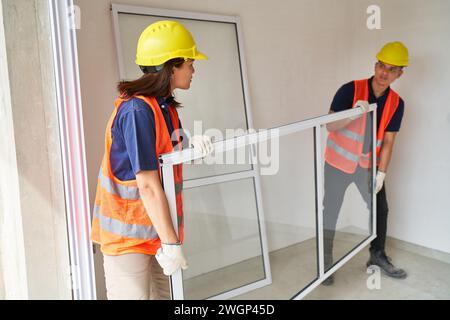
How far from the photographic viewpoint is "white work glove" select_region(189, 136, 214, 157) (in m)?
1.36

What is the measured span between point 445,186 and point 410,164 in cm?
29

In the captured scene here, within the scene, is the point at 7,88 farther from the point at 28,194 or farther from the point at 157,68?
the point at 157,68

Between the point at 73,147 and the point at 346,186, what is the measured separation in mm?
1557

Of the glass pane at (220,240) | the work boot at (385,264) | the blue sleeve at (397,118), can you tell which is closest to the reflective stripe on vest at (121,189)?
the glass pane at (220,240)

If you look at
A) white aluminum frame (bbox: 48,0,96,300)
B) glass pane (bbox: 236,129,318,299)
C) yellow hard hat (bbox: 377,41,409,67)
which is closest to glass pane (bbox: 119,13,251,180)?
glass pane (bbox: 236,129,318,299)

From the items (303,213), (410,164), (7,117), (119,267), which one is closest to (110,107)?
(7,117)

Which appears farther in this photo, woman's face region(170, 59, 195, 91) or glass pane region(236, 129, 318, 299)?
glass pane region(236, 129, 318, 299)

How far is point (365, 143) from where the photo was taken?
7.63 feet

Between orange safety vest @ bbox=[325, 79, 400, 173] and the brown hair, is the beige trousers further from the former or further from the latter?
orange safety vest @ bbox=[325, 79, 400, 173]

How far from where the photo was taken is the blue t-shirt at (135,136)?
4.13ft

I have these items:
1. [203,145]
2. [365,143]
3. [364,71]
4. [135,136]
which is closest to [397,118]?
[365,143]

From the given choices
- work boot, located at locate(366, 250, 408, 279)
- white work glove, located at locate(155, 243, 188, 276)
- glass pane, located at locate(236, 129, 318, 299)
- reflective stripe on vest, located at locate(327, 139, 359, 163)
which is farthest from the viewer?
work boot, located at locate(366, 250, 408, 279)

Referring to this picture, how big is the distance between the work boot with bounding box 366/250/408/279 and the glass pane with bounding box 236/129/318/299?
926 mm

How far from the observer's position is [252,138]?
61.0 inches
